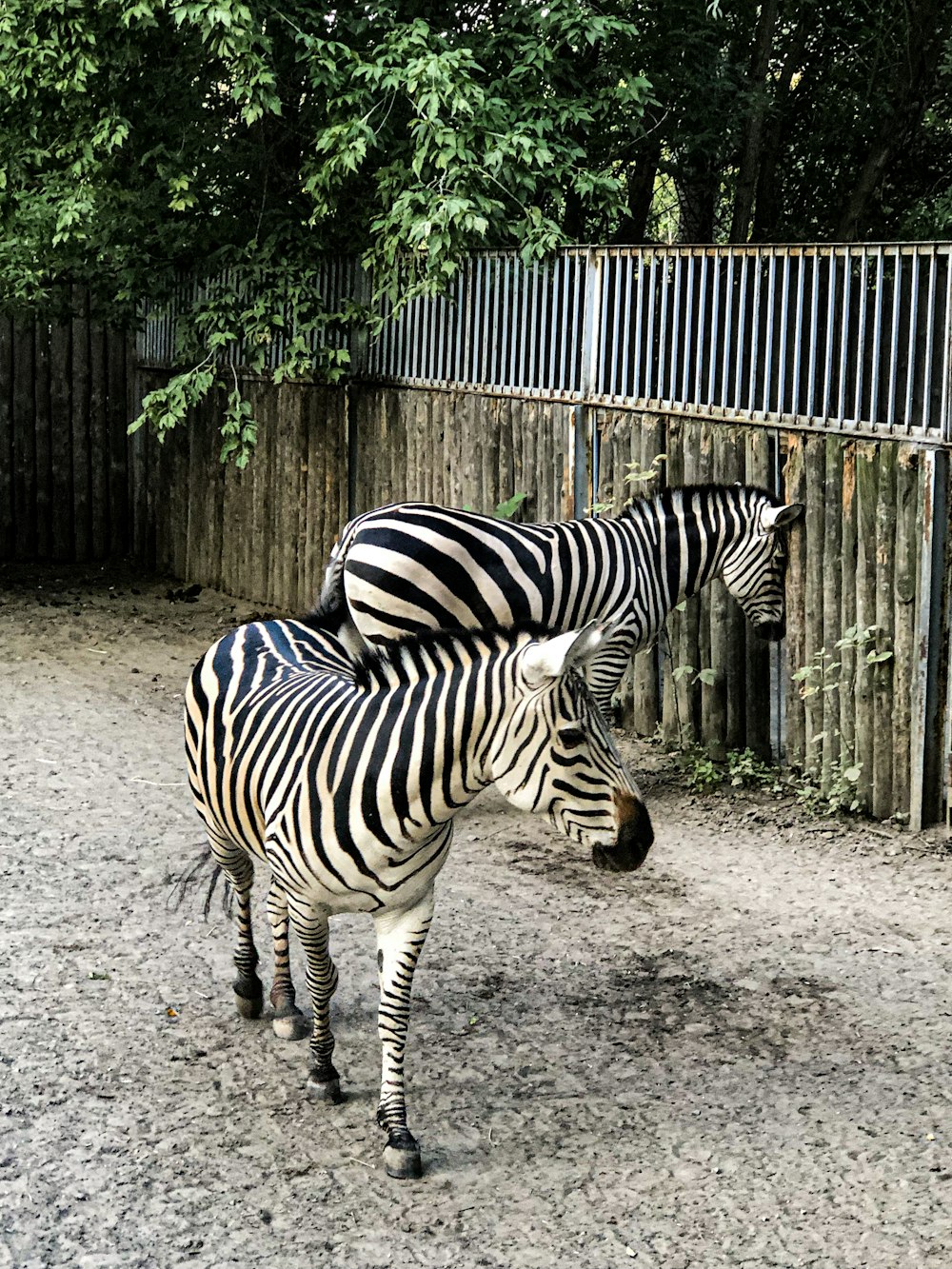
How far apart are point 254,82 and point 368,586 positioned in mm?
4350

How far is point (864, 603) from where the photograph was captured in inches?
297

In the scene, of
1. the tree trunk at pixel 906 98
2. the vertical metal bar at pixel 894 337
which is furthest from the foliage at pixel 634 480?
the tree trunk at pixel 906 98

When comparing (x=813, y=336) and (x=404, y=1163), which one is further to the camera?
(x=813, y=336)

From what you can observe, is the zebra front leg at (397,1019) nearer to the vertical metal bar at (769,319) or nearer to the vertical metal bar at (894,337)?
Answer: the vertical metal bar at (894,337)

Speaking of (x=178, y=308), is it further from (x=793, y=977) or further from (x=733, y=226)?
(x=793, y=977)

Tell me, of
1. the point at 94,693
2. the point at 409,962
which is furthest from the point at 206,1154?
the point at 94,693

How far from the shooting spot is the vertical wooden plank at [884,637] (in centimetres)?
738

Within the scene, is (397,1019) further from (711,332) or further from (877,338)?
(711,332)

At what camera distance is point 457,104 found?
31.5 ft

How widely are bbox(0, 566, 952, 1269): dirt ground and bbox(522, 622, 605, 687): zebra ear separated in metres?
1.42

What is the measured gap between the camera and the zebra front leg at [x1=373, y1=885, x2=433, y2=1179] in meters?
4.40

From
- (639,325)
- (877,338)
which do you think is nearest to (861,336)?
(877,338)

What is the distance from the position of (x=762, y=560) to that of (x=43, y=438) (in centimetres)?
893

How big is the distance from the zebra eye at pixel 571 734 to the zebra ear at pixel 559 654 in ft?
0.44
